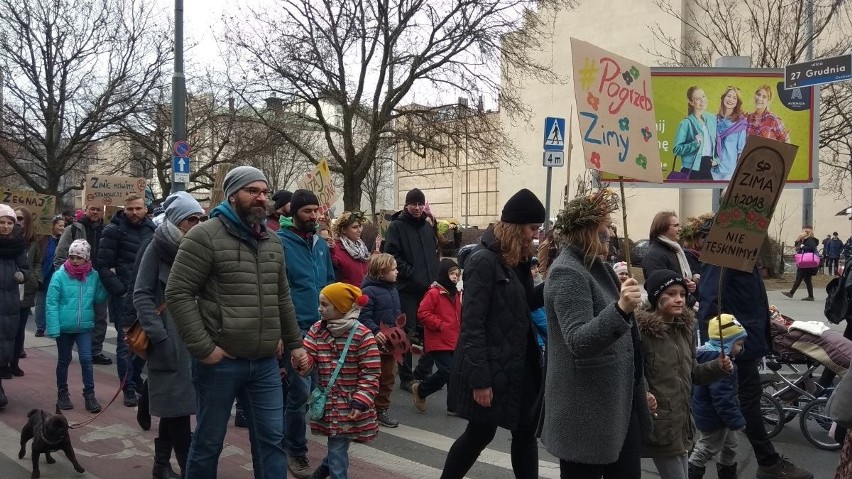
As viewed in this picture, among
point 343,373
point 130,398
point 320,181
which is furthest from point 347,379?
point 320,181

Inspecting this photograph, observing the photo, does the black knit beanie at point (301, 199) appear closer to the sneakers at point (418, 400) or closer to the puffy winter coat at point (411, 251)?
the puffy winter coat at point (411, 251)

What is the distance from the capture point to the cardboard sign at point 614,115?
3.74 meters

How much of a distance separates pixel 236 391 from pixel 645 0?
38.4m

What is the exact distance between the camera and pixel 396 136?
19969 millimetres

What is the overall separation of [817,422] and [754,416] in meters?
1.52

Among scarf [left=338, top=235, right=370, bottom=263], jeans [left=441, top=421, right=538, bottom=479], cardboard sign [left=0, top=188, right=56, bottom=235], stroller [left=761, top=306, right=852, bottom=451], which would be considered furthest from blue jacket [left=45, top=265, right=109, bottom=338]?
stroller [left=761, top=306, right=852, bottom=451]

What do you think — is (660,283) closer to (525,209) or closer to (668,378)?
(668,378)

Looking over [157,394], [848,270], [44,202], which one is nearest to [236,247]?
[157,394]

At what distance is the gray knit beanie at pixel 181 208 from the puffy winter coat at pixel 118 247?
85.7 inches

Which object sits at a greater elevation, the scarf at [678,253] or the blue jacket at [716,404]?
the scarf at [678,253]

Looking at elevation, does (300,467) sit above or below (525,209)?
below

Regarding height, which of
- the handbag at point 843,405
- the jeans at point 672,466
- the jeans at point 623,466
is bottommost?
the jeans at point 672,466

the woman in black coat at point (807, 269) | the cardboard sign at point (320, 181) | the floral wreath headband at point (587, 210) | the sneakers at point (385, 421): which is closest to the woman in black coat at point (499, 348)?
the floral wreath headband at point (587, 210)

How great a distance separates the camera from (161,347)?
4.79 m
